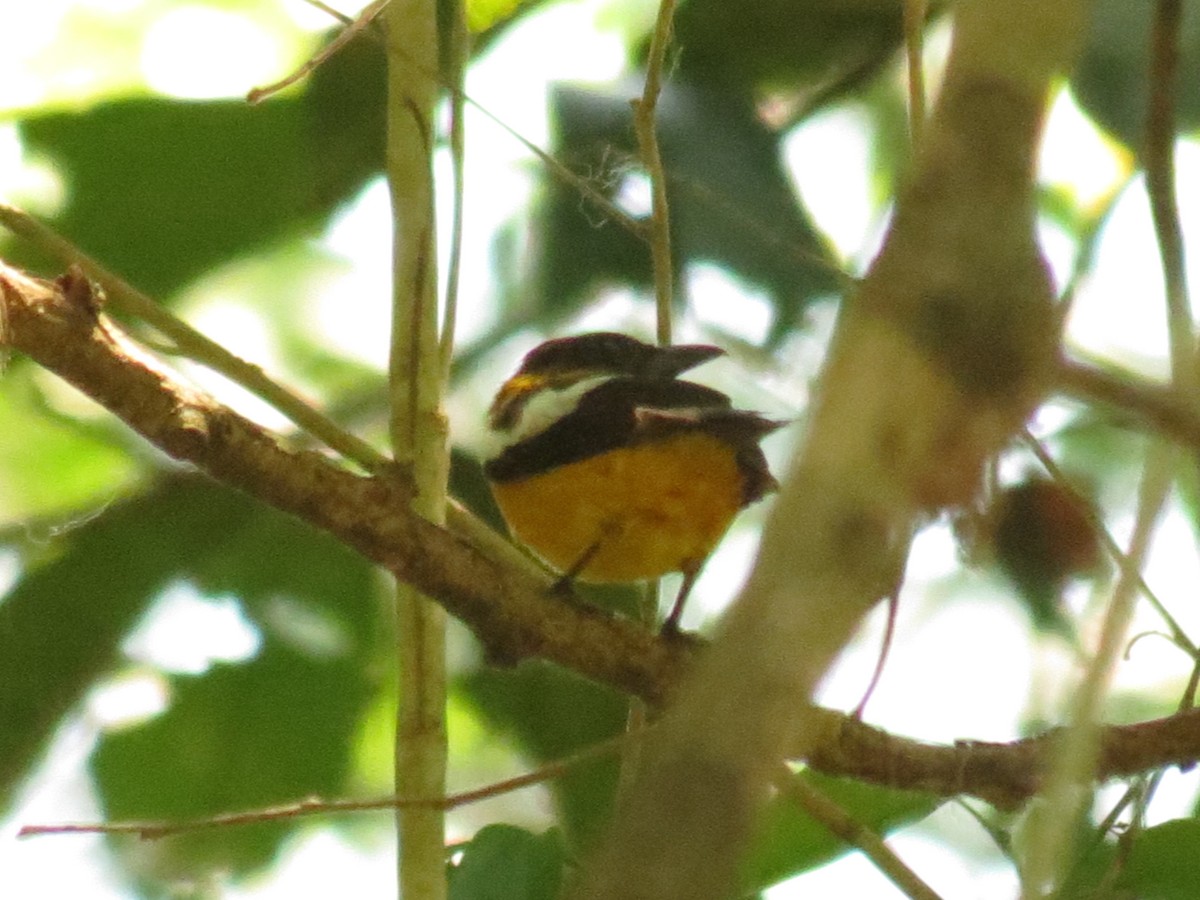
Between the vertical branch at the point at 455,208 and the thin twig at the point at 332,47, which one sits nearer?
the thin twig at the point at 332,47

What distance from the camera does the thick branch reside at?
89 cm

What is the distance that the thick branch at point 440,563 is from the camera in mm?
885

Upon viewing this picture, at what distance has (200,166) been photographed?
1.74 metres

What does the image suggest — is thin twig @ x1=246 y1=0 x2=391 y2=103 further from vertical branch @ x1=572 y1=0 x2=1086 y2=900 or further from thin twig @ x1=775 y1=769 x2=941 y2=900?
vertical branch @ x1=572 y1=0 x2=1086 y2=900

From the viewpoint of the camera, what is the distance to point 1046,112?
1.29 feet

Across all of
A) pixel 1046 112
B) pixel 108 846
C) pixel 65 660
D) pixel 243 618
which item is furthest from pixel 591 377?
pixel 1046 112

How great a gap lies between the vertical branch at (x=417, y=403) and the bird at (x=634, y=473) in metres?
0.32

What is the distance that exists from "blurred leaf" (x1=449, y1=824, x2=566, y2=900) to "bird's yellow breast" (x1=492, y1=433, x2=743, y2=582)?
53 centimetres

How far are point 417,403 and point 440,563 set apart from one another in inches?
7.4

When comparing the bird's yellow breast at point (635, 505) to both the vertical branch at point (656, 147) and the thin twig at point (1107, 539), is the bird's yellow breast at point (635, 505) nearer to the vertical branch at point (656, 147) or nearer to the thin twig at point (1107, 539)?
the vertical branch at point (656, 147)

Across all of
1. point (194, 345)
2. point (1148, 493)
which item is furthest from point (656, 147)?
point (1148, 493)

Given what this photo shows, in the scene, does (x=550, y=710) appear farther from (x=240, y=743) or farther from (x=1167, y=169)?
(x=1167, y=169)

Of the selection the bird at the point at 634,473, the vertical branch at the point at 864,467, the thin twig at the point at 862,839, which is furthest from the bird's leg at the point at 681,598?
the vertical branch at the point at 864,467

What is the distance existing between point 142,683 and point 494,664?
3.17ft
